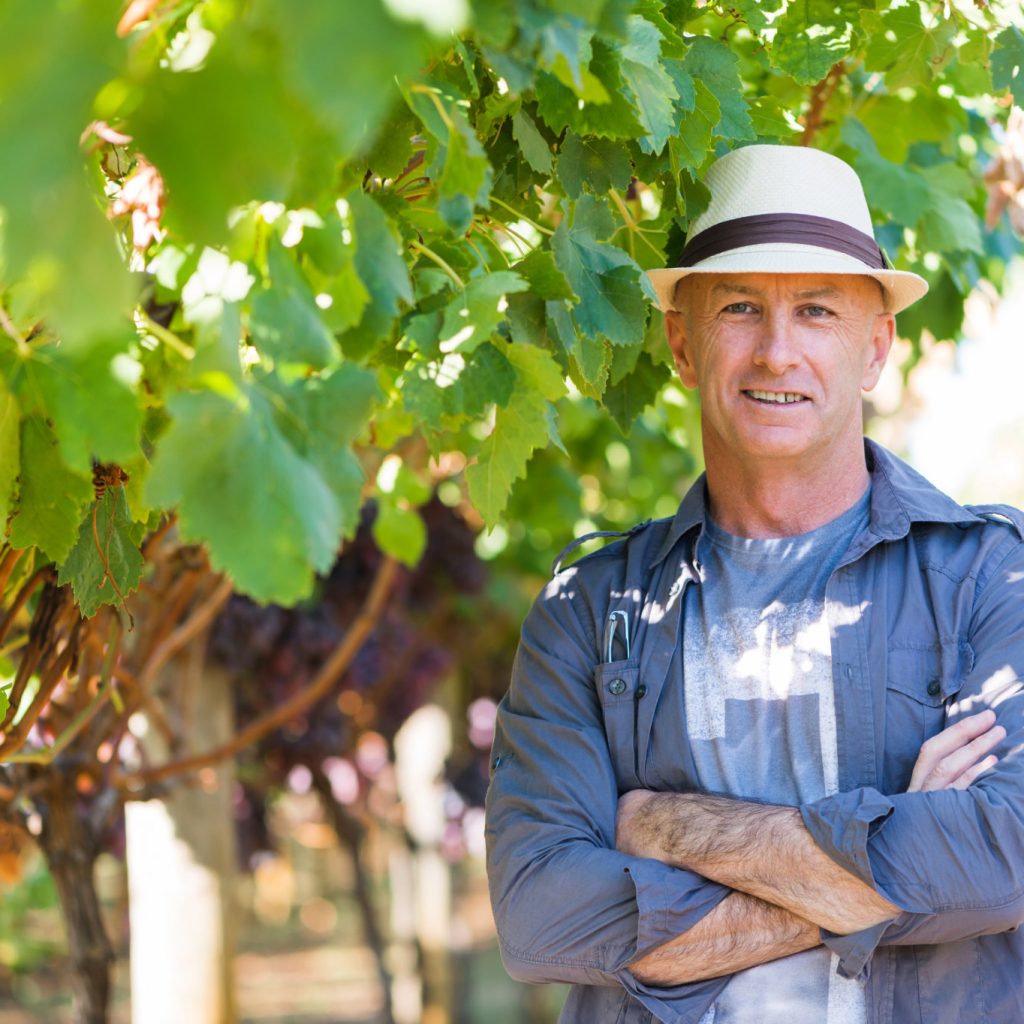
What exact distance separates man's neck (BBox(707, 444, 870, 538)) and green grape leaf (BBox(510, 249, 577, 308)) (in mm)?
854

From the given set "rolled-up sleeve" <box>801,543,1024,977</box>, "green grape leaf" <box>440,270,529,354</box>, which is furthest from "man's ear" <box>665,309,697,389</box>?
"green grape leaf" <box>440,270,529,354</box>

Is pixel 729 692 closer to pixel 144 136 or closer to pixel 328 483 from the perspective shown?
pixel 328 483

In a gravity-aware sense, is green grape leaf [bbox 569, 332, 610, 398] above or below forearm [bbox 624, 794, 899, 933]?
above

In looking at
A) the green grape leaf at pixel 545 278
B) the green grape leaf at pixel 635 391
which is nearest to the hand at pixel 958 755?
the green grape leaf at pixel 635 391

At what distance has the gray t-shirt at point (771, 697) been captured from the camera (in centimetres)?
225

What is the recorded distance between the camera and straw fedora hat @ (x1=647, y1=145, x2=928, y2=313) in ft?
8.23

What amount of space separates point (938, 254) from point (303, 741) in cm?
301

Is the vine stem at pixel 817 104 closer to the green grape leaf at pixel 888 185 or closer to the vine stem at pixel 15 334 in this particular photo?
the green grape leaf at pixel 888 185

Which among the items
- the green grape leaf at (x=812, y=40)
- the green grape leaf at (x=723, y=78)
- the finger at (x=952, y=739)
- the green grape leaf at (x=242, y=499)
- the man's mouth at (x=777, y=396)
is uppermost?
the green grape leaf at (x=812, y=40)

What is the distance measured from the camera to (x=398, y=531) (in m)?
3.96

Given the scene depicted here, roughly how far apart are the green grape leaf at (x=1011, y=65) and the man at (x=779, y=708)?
0.39 meters

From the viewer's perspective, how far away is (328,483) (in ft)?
4.34

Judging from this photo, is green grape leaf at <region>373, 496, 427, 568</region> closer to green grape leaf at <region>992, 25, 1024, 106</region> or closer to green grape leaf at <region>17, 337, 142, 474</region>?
green grape leaf at <region>992, 25, 1024, 106</region>

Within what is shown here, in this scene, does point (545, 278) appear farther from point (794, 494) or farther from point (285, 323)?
point (794, 494)
